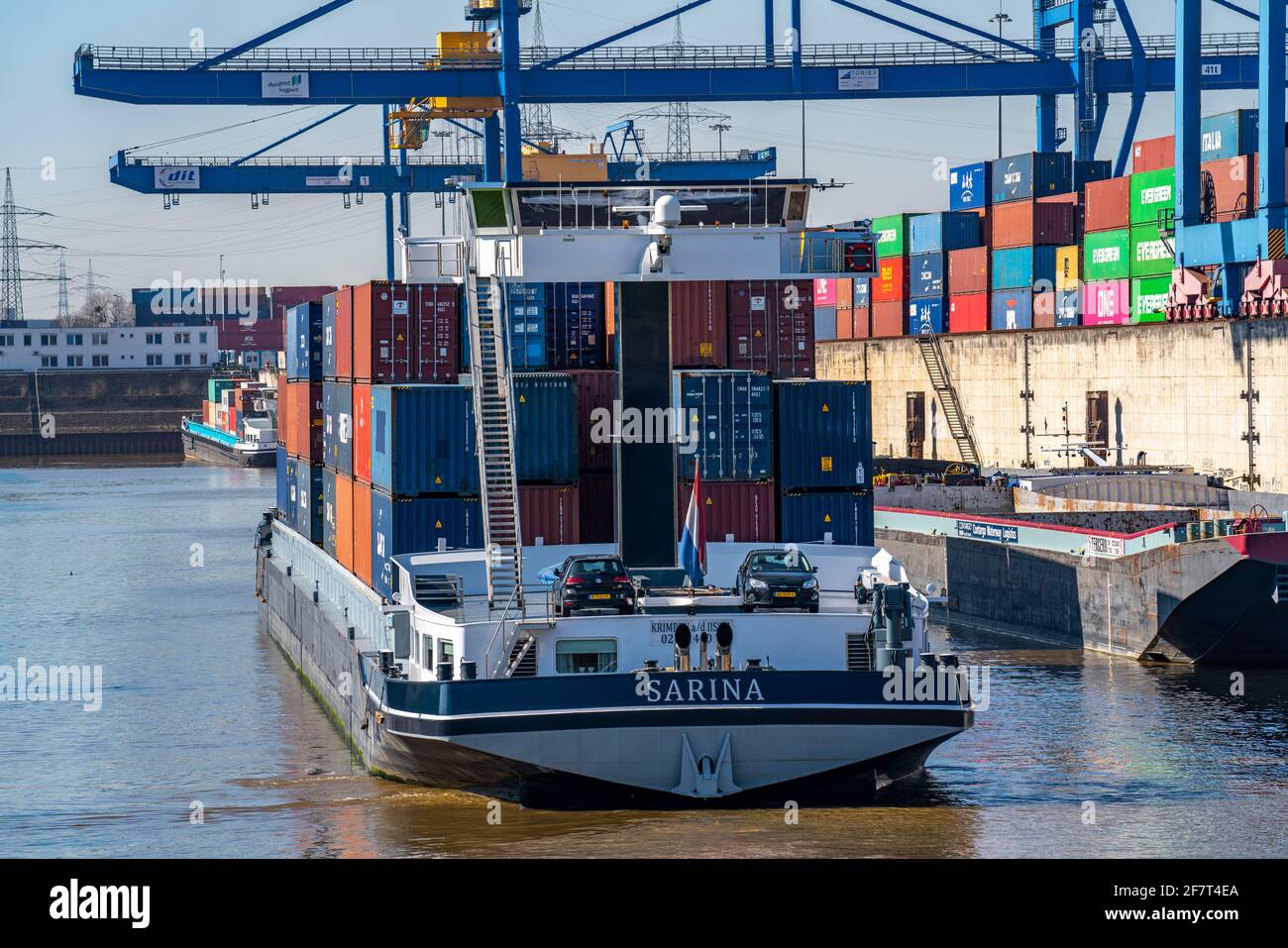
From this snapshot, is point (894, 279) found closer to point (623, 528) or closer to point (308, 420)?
point (308, 420)

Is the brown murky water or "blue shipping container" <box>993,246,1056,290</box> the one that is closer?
the brown murky water

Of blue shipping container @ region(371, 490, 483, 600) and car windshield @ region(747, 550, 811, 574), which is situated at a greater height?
blue shipping container @ region(371, 490, 483, 600)

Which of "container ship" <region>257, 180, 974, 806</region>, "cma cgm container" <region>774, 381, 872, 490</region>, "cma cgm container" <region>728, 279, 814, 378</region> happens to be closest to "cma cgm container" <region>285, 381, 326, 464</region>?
"container ship" <region>257, 180, 974, 806</region>

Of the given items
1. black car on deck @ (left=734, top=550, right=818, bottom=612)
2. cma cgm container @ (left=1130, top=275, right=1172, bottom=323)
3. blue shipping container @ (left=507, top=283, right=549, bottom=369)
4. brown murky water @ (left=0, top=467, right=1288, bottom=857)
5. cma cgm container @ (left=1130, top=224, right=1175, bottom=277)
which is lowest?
brown murky water @ (left=0, top=467, right=1288, bottom=857)

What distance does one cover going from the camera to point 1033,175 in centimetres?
6825

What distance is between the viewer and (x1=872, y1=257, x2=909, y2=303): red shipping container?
252 ft

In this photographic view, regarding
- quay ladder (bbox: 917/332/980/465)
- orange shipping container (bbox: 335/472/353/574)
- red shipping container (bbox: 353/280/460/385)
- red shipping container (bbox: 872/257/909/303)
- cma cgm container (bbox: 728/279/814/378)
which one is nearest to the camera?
cma cgm container (bbox: 728/279/814/378)

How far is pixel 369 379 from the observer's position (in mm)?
33406

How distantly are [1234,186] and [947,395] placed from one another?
18.4 meters

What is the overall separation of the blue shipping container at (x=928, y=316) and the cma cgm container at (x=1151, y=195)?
13.6 meters

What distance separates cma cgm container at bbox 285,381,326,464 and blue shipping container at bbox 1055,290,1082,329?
3156 centimetres

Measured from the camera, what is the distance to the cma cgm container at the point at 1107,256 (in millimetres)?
62094

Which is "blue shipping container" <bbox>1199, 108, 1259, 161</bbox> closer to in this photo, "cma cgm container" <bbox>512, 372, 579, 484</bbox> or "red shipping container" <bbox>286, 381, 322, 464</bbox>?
"red shipping container" <bbox>286, 381, 322, 464</bbox>
